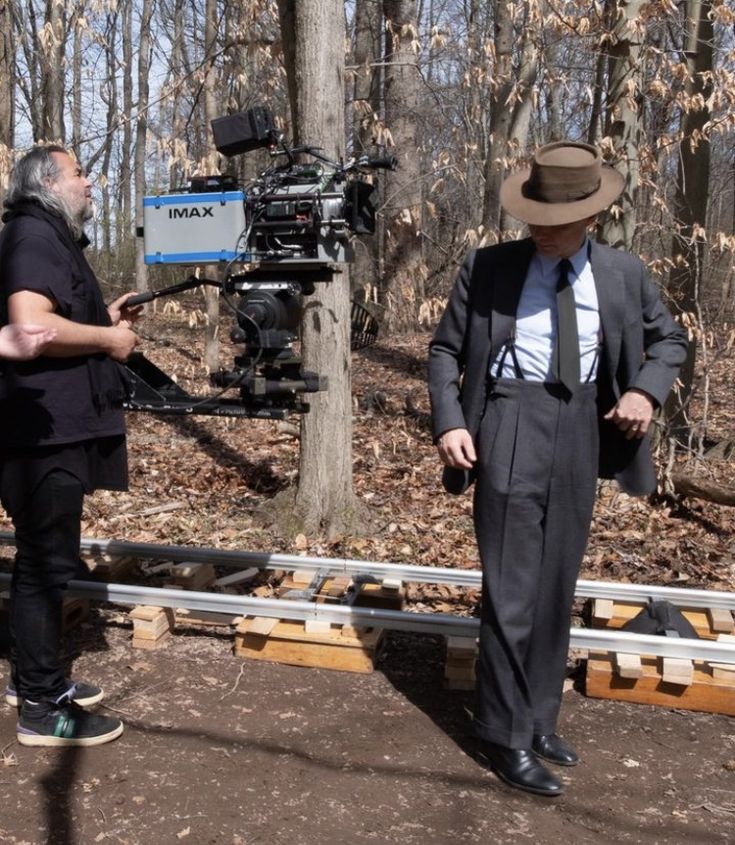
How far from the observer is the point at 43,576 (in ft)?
11.7

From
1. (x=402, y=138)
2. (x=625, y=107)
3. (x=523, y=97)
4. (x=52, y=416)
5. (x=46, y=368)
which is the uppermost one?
(x=523, y=97)

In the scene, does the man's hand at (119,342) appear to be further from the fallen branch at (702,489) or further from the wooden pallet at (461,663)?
the fallen branch at (702,489)

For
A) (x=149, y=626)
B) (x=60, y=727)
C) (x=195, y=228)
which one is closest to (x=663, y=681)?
(x=149, y=626)

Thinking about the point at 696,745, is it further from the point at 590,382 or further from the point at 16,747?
the point at 16,747

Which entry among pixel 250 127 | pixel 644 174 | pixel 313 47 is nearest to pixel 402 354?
pixel 644 174

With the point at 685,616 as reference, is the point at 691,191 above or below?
above

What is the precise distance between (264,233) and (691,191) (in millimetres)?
5932

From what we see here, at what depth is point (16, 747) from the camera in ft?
11.6

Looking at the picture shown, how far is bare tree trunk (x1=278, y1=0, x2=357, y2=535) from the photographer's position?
5504 mm

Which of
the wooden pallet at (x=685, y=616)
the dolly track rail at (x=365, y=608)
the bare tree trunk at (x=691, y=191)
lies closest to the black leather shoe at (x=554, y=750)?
the dolly track rail at (x=365, y=608)

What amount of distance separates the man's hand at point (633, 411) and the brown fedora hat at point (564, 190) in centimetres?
67

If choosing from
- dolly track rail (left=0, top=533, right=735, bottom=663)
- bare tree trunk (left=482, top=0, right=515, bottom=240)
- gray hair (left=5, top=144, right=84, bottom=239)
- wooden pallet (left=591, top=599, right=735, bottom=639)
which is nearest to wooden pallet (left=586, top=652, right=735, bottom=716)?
dolly track rail (left=0, top=533, right=735, bottom=663)

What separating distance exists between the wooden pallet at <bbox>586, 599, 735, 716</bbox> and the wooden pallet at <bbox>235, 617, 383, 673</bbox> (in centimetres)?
103

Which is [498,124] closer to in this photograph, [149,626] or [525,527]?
[149,626]
